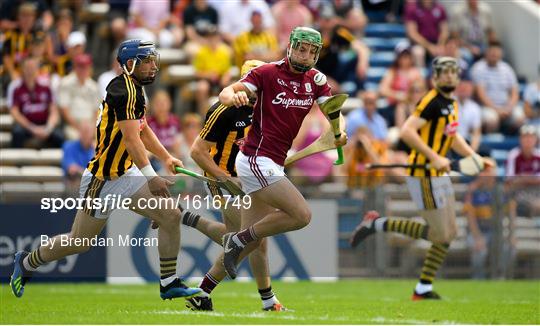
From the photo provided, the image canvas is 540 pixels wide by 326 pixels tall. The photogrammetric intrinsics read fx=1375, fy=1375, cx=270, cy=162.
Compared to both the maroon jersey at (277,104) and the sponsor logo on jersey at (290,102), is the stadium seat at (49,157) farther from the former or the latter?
the sponsor logo on jersey at (290,102)

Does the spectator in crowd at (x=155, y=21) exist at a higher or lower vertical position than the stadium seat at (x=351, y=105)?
higher

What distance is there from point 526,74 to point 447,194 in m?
9.06

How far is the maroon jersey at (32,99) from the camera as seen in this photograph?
18.1 m

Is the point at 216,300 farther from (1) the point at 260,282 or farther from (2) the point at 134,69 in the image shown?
(2) the point at 134,69

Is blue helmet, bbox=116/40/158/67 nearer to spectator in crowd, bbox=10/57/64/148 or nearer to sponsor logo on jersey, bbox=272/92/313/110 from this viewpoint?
sponsor logo on jersey, bbox=272/92/313/110

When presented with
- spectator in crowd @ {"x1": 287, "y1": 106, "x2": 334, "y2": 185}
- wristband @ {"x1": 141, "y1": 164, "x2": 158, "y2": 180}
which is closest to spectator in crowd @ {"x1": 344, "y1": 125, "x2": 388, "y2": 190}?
spectator in crowd @ {"x1": 287, "y1": 106, "x2": 334, "y2": 185}

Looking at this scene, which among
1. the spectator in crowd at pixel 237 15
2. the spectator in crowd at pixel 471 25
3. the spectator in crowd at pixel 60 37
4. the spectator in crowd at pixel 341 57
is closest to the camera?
the spectator in crowd at pixel 60 37

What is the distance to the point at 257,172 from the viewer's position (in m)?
11.2

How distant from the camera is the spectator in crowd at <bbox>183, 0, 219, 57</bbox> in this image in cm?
1997

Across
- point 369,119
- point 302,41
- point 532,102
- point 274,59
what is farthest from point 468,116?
point 302,41

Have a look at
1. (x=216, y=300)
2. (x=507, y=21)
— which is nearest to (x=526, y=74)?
(x=507, y=21)

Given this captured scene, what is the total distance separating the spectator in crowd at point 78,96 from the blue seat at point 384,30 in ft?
18.6

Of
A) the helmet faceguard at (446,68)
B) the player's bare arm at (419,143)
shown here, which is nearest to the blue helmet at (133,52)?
the player's bare arm at (419,143)

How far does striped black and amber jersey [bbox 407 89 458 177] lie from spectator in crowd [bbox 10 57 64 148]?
5.92 m
